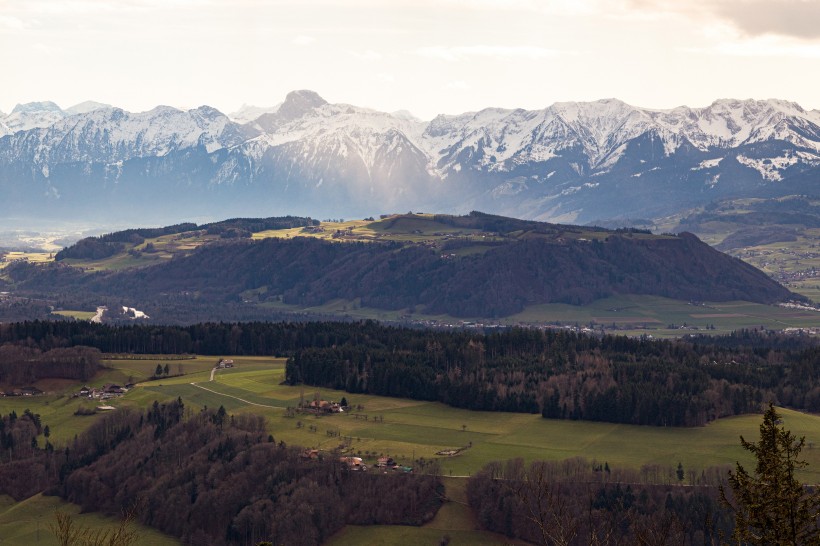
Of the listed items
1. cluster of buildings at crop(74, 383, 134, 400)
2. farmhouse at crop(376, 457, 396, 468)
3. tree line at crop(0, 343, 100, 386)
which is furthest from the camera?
tree line at crop(0, 343, 100, 386)

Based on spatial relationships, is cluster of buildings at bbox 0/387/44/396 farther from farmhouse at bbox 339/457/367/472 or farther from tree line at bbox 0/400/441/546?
farmhouse at bbox 339/457/367/472

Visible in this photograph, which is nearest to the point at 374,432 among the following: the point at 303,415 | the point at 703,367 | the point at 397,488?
the point at 303,415

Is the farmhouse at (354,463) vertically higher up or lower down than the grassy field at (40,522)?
higher up

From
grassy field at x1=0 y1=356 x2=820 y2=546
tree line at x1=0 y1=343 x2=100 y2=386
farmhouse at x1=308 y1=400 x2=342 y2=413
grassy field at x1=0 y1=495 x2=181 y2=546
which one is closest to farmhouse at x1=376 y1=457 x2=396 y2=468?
grassy field at x1=0 y1=356 x2=820 y2=546

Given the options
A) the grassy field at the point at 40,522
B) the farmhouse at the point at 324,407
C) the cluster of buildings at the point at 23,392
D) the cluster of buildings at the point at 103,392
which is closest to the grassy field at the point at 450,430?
the cluster of buildings at the point at 103,392

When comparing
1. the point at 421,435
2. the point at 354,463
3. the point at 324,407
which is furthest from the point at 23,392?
the point at 354,463

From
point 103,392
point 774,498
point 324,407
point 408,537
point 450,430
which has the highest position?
point 774,498

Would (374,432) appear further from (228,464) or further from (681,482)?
(681,482)

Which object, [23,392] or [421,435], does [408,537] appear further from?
[23,392]

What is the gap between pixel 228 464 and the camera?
422 ft

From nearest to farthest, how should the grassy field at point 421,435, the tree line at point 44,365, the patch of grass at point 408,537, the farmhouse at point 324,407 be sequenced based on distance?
the patch of grass at point 408,537 → the grassy field at point 421,435 → the farmhouse at point 324,407 → the tree line at point 44,365

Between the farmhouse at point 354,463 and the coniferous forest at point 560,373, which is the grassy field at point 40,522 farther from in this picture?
the coniferous forest at point 560,373

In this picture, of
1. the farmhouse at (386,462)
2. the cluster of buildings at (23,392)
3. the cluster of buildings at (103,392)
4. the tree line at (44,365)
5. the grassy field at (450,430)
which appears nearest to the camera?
the farmhouse at (386,462)

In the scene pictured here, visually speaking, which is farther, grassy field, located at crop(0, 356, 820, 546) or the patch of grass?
grassy field, located at crop(0, 356, 820, 546)
